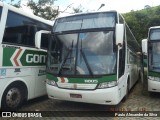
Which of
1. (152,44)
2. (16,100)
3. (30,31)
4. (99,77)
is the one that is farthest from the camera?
(152,44)

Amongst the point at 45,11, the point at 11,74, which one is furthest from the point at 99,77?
the point at 45,11

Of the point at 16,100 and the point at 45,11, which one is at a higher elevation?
the point at 45,11

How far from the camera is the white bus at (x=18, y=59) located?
289 inches

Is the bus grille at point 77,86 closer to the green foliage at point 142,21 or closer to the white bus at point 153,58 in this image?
the white bus at point 153,58

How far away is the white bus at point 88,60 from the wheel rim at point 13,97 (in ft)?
3.28

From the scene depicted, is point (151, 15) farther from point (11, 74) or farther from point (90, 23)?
point (11, 74)

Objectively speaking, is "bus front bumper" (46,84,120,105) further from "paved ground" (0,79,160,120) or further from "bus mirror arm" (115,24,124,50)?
"bus mirror arm" (115,24,124,50)

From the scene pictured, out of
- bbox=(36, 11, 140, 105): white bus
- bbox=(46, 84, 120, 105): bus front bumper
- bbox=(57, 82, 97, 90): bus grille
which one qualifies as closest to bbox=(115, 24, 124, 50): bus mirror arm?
bbox=(36, 11, 140, 105): white bus

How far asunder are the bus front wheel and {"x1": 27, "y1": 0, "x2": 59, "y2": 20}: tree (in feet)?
58.7

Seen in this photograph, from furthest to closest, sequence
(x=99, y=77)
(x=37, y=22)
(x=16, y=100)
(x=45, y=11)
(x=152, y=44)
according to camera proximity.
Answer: (x=45, y=11) < (x=152, y=44) < (x=37, y=22) < (x=16, y=100) < (x=99, y=77)

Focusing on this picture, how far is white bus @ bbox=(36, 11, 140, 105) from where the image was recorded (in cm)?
746

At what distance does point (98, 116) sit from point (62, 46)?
8.23 ft

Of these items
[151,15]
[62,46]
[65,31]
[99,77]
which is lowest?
[99,77]

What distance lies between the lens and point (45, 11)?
25250 mm
